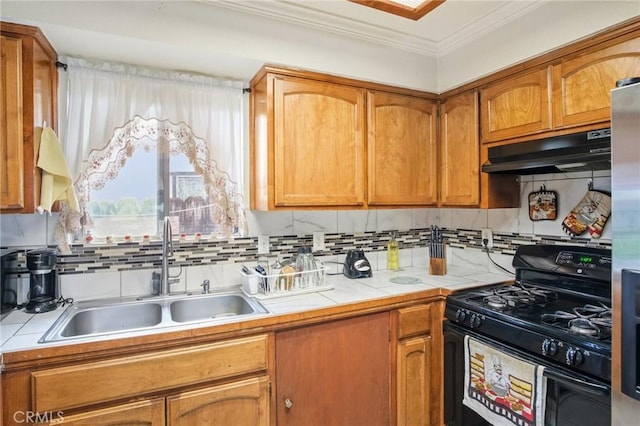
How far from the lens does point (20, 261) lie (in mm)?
1645

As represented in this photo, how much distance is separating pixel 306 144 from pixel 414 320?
110cm

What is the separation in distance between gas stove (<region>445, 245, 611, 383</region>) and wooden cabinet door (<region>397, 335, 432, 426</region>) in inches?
9.2

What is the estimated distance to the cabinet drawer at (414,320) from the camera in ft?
5.94

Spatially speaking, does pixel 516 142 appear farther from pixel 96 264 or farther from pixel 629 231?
pixel 96 264

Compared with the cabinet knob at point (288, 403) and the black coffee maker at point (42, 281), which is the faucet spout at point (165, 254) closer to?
the black coffee maker at point (42, 281)

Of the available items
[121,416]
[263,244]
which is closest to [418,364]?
[263,244]

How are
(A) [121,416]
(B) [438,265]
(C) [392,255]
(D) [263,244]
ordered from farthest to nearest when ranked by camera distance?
1. (C) [392,255]
2. (B) [438,265]
3. (D) [263,244]
4. (A) [121,416]

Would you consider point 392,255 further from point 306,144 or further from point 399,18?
point 399,18

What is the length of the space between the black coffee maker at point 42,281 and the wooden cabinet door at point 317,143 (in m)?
1.05

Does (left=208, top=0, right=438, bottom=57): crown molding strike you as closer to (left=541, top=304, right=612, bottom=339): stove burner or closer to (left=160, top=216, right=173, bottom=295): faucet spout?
(left=160, top=216, right=173, bottom=295): faucet spout

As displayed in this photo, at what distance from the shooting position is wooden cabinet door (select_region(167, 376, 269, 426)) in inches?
52.7

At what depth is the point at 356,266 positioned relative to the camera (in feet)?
7.24

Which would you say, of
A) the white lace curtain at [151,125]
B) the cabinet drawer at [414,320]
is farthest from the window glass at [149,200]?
the cabinet drawer at [414,320]

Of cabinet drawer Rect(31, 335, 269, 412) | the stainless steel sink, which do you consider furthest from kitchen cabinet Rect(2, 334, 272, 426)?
the stainless steel sink
